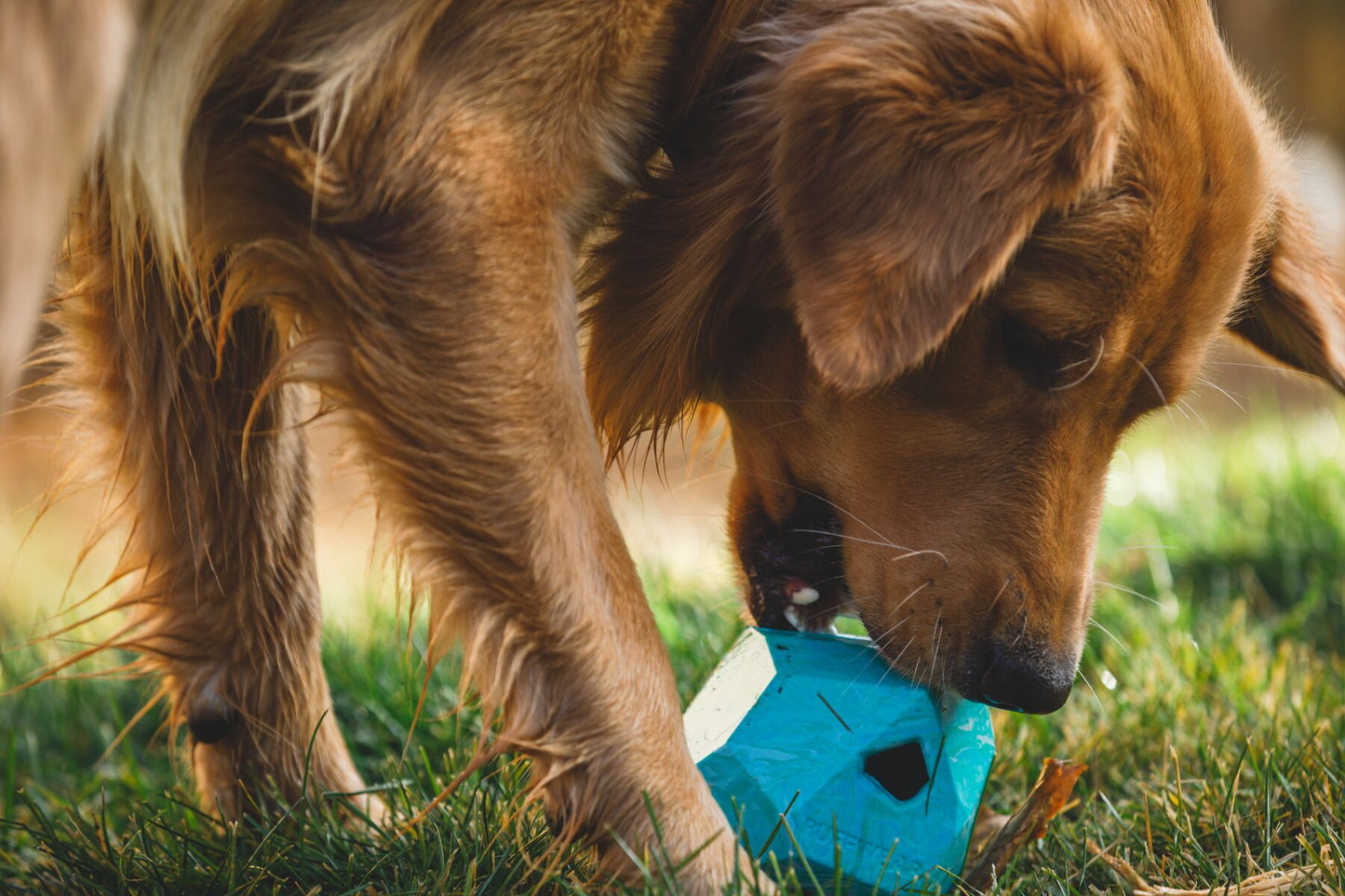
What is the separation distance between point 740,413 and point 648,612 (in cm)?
63

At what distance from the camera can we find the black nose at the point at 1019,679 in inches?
88.7

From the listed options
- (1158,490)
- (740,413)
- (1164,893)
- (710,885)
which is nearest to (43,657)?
(740,413)

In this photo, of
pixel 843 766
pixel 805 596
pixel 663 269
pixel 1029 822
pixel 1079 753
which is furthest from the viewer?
pixel 1079 753

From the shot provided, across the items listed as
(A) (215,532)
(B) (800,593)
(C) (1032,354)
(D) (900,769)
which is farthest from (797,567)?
(A) (215,532)

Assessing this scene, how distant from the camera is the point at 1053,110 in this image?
1992 millimetres

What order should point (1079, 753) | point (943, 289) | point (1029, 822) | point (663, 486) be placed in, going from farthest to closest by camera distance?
point (663, 486) → point (1079, 753) → point (1029, 822) → point (943, 289)

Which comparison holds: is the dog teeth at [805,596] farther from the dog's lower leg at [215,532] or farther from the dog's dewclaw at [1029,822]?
the dog's lower leg at [215,532]

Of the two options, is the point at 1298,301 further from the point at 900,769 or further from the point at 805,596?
the point at 900,769

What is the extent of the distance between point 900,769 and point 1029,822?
250 millimetres

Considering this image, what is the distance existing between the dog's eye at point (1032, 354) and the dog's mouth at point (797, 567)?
0.45m

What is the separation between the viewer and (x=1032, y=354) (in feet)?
7.39

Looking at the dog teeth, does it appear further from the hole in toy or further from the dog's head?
the hole in toy

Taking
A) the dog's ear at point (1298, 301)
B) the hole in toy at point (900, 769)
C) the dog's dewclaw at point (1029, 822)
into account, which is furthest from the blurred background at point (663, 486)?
the dog's dewclaw at point (1029, 822)

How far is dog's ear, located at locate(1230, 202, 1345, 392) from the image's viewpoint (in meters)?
2.73
